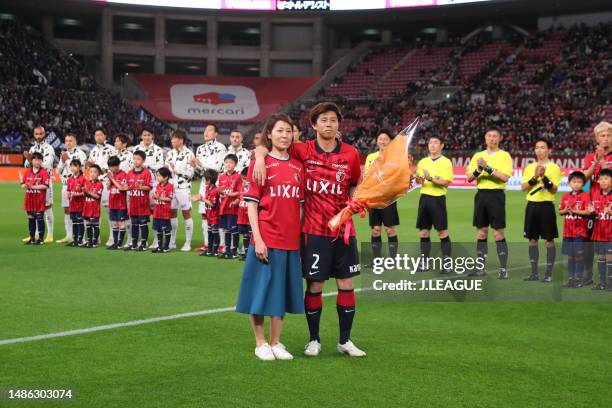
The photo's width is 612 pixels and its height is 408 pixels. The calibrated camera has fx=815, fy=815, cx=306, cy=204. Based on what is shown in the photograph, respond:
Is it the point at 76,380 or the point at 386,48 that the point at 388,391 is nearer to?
the point at 76,380

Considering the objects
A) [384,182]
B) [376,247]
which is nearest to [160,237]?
[376,247]

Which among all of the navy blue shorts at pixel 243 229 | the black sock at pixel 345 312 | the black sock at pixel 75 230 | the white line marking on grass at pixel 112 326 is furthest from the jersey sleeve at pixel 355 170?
the black sock at pixel 75 230

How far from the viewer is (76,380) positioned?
5.92 metres

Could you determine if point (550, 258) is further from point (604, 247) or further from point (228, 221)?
point (228, 221)

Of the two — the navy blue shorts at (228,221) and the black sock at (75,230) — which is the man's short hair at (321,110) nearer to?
the navy blue shorts at (228,221)

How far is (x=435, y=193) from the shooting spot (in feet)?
38.3

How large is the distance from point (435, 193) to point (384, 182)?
530 centimetres

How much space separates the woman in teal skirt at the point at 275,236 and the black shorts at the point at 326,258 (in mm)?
103

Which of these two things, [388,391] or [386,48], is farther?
[386,48]

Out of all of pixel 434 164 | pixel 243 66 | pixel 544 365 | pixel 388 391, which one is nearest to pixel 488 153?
pixel 434 164

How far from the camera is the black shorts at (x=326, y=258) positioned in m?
6.73

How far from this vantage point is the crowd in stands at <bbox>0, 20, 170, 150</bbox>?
156 ft

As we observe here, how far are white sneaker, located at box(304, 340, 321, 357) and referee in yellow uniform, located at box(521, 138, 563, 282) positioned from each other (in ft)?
16.4

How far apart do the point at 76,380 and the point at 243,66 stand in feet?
197
